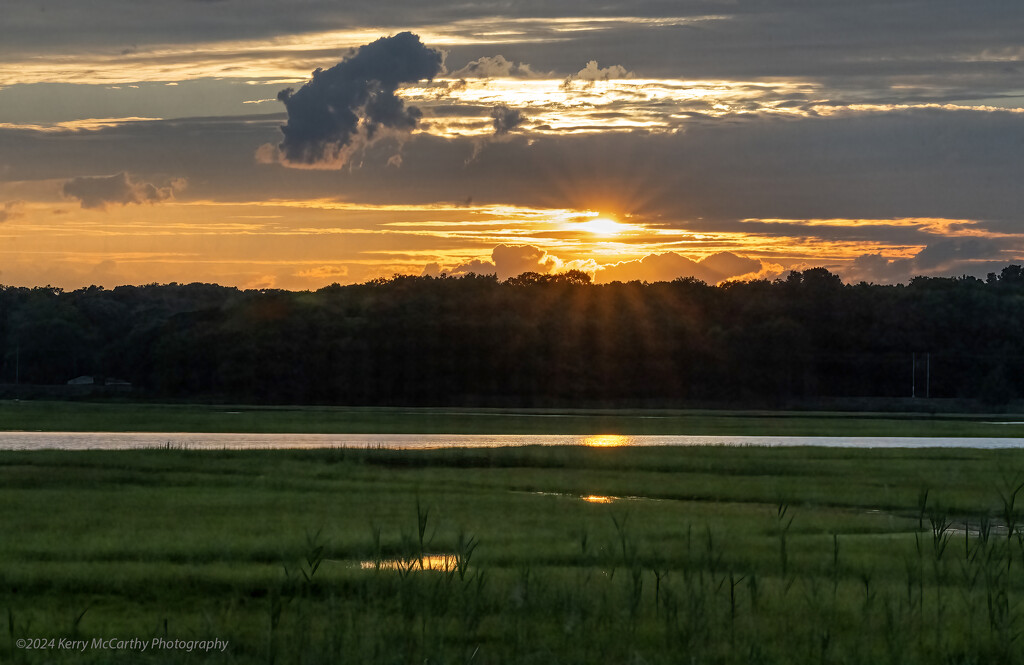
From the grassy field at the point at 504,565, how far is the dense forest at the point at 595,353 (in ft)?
299

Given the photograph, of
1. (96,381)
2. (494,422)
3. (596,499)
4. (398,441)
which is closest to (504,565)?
(596,499)

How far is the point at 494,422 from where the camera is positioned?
9000cm

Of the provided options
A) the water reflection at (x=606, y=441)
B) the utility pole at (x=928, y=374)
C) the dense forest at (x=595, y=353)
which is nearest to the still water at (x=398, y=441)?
the water reflection at (x=606, y=441)

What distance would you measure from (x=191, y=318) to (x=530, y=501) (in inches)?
5228

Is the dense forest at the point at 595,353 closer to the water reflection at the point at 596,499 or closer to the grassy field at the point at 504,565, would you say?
the grassy field at the point at 504,565

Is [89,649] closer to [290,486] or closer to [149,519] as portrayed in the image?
[149,519]

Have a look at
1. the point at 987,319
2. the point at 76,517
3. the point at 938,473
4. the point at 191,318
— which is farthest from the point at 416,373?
the point at 76,517

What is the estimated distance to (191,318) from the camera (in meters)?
160

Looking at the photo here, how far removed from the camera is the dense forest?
449ft

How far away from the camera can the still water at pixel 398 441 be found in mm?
58125

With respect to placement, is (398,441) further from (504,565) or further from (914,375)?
(914,375)

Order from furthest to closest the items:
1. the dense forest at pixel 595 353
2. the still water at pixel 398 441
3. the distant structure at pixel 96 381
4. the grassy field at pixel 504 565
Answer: the distant structure at pixel 96 381
the dense forest at pixel 595 353
the still water at pixel 398 441
the grassy field at pixel 504 565

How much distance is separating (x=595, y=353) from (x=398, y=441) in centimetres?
8429

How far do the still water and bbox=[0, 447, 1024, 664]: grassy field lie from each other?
12129 mm
